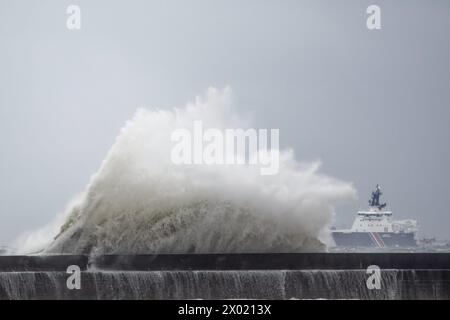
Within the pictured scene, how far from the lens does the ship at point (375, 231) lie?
254ft

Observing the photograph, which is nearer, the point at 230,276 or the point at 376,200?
the point at 230,276

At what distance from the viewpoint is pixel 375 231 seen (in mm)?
77688

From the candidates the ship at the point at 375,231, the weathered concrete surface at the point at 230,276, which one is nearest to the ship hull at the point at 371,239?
the ship at the point at 375,231

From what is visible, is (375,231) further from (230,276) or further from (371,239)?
(230,276)

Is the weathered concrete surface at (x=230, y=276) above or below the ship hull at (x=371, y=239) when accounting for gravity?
above

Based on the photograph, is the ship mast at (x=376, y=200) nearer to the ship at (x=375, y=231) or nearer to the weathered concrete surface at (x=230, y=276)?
the ship at (x=375, y=231)

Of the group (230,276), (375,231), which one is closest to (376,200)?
(375,231)

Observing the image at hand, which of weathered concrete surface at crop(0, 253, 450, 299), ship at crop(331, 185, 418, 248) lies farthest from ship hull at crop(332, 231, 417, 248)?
weathered concrete surface at crop(0, 253, 450, 299)

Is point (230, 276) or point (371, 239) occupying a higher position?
point (230, 276)

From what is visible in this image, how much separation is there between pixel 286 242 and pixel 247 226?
1.29 metres

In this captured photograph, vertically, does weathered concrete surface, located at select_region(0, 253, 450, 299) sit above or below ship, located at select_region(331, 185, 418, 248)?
above

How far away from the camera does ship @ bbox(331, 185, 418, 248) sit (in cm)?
7756

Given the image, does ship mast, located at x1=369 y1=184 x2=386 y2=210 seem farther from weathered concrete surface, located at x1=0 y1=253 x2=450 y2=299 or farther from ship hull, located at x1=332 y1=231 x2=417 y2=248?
weathered concrete surface, located at x1=0 y1=253 x2=450 y2=299

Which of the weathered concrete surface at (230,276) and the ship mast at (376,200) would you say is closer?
the weathered concrete surface at (230,276)
